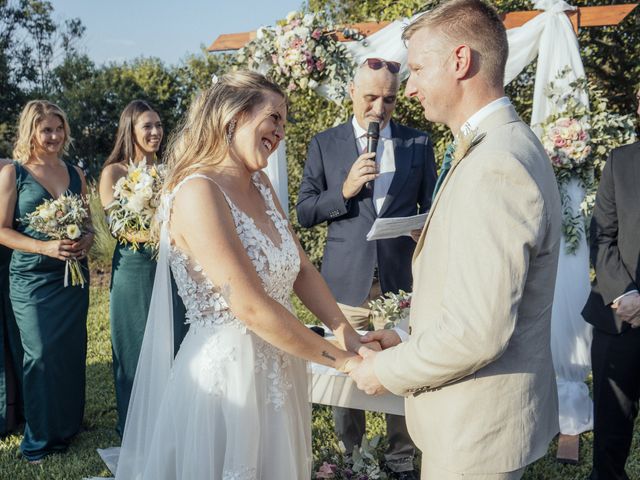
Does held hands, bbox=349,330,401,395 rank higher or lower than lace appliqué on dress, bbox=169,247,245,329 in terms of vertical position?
lower

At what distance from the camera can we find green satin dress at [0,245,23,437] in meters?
4.75

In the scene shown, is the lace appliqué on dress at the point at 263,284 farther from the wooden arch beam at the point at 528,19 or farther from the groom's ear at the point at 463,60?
the wooden arch beam at the point at 528,19

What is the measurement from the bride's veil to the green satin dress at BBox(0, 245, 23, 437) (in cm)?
254

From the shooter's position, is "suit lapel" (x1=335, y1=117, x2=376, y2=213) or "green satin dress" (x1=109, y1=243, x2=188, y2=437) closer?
"suit lapel" (x1=335, y1=117, x2=376, y2=213)

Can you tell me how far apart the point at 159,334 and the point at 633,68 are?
974cm

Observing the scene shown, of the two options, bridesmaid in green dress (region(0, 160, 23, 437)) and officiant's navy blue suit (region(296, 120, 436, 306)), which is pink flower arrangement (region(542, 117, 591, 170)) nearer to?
officiant's navy blue suit (region(296, 120, 436, 306))

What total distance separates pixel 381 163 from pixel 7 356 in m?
3.25

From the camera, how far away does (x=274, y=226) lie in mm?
2695

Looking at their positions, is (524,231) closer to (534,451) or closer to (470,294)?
(470,294)

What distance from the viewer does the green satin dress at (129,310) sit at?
451cm

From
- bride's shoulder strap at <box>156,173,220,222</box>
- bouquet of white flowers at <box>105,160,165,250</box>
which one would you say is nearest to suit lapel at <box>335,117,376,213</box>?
bouquet of white flowers at <box>105,160,165,250</box>

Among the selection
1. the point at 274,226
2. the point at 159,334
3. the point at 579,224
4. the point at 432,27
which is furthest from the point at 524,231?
the point at 579,224

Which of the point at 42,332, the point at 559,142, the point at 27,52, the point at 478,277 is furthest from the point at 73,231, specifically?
the point at 27,52

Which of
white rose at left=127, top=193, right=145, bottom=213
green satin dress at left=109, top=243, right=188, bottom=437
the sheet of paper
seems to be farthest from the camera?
green satin dress at left=109, top=243, right=188, bottom=437
